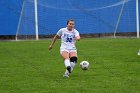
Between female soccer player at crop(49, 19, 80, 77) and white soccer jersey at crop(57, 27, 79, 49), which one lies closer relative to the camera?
female soccer player at crop(49, 19, 80, 77)

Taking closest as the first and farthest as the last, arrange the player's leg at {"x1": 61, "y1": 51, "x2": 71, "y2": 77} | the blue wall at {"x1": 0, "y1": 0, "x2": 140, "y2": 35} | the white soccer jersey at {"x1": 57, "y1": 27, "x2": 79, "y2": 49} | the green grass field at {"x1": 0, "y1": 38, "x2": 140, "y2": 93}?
1. the green grass field at {"x1": 0, "y1": 38, "x2": 140, "y2": 93}
2. the player's leg at {"x1": 61, "y1": 51, "x2": 71, "y2": 77}
3. the white soccer jersey at {"x1": 57, "y1": 27, "x2": 79, "y2": 49}
4. the blue wall at {"x1": 0, "y1": 0, "x2": 140, "y2": 35}

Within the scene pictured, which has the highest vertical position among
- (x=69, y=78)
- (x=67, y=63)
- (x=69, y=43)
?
(x=69, y=43)

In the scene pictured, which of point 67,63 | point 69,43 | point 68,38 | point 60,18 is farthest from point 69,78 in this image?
point 60,18

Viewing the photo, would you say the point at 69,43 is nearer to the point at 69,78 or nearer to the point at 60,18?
the point at 69,78

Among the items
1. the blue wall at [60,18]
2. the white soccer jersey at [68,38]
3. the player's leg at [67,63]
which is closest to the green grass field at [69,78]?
the player's leg at [67,63]

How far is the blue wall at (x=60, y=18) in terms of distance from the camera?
35531mm

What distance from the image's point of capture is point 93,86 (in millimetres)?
11664

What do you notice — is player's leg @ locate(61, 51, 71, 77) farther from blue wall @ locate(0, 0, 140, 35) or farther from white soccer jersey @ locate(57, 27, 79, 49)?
blue wall @ locate(0, 0, 140, 35)

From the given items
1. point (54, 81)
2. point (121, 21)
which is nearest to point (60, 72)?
point (54, 81)

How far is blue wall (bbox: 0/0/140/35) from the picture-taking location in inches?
1399

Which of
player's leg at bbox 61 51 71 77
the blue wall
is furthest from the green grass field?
the blue wall

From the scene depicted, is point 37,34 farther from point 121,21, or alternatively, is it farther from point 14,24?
point 121,21

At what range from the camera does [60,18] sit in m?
36.4

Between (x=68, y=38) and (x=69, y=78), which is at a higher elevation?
(x=68, y=38)
